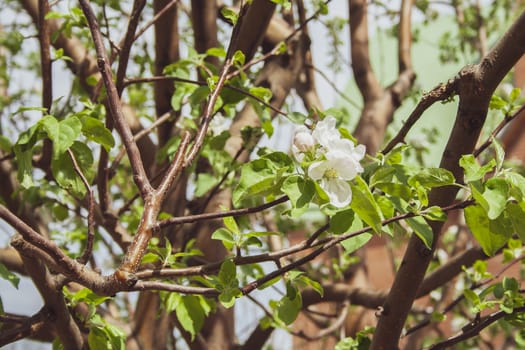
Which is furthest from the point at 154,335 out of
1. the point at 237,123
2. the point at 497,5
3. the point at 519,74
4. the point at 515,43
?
the point at 519,74

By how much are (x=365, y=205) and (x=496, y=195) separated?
0.59 ft

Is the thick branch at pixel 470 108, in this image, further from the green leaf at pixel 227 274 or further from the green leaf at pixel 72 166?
the green leaf at pixel 72 166

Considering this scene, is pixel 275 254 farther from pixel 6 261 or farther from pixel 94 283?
pixel 6 261

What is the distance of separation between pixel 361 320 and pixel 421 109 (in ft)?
5.72

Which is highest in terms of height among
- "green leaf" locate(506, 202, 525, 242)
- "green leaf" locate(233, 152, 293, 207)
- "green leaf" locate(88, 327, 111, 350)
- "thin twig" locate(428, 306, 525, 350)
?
"green leaf" locate(233, 152, 293, 207)

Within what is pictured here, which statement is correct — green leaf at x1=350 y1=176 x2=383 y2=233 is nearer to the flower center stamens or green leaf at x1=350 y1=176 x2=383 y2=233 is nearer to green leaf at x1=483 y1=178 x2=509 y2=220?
the flower center stamens

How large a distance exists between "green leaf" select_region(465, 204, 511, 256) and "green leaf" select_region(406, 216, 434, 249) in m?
0.06

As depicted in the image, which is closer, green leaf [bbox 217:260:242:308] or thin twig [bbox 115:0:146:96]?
green leaf [bbox 217:260:242:308]

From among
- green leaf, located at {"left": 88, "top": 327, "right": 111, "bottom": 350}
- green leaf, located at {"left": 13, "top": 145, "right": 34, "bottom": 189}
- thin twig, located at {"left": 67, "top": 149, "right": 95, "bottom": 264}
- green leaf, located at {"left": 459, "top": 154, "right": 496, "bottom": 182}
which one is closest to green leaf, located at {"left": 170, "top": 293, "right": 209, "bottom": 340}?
green leaf, located at {"left": 88, "top": 327, "right": 111, "bottom": 350}

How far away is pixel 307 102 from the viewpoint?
116 inches

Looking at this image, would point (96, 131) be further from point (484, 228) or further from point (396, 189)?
point (484, 228)

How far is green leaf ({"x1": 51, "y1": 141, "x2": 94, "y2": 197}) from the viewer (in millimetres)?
1125

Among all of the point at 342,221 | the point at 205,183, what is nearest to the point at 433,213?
the point at 342,221

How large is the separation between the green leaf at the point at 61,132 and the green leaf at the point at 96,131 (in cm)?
8
